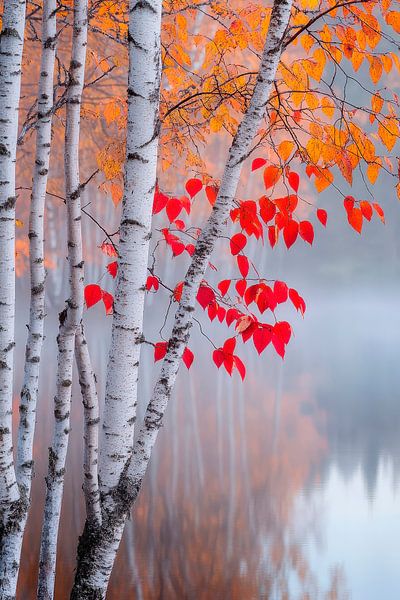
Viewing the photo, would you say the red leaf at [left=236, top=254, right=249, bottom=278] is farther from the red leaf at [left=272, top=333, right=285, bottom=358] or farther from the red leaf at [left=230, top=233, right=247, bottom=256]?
the red leaf at [left=272, top=333, right=285, bottom=358]

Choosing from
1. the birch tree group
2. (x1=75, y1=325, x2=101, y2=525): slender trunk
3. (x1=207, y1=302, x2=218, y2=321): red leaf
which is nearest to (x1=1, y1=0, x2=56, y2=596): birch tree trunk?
the birch tree group

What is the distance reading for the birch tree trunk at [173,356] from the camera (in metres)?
2.58

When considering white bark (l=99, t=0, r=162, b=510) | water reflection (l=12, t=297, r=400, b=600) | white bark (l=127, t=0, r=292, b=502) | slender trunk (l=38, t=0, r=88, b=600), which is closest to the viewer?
white bark (l=99, t=0, r=162, b=510)

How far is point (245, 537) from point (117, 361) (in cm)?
433

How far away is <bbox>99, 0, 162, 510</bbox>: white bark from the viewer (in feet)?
7.86

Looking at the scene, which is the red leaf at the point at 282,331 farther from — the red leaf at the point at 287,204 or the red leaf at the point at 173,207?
the red leaf at the point at 173,207

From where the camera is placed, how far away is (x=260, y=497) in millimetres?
7566

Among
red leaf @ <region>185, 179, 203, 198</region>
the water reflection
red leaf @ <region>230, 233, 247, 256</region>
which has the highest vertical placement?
red leaf @ <region>185, 179, 203, 198</region>

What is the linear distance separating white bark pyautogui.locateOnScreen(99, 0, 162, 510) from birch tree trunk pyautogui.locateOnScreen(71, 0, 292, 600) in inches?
3.2

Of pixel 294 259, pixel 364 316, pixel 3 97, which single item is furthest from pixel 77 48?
pixel 294 259

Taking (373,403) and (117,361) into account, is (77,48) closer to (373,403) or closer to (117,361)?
(117,361)

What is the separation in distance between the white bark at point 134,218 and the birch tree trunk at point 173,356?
8cm

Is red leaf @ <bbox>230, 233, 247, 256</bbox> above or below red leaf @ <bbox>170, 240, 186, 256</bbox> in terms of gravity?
below

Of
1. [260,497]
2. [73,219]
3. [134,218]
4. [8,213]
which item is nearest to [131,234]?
[134,218]
